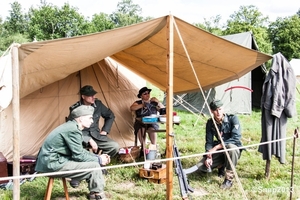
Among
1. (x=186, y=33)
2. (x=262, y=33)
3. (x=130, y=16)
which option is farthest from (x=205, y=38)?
(x=130, y=16)

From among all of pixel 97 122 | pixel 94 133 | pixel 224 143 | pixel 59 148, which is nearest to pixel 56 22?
pixel 97 122

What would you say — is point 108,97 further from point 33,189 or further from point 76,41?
point 76,41

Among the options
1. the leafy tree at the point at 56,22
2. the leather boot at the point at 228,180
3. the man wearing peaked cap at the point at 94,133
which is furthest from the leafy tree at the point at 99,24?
the leather boot at the point at 228,180

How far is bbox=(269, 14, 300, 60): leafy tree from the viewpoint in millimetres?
35094

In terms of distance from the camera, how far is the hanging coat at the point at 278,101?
3896 mm

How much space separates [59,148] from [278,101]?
2.53 m

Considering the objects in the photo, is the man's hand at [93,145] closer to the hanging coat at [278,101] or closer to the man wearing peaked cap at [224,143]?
the man wearing peaked cap at [224,143]

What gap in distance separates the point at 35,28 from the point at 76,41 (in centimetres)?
3915

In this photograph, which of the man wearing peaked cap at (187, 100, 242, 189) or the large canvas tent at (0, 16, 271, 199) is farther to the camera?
the man wearing peaked cap at (187, 100, 242, 189)

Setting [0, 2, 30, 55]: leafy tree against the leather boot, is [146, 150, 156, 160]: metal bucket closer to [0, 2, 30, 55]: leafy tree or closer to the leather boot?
the leather boot

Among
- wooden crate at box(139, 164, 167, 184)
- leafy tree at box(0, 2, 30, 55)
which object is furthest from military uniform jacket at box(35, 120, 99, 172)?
leafy tree at box(0, 2, 30, 55)

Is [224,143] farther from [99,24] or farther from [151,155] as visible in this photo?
[99,24]

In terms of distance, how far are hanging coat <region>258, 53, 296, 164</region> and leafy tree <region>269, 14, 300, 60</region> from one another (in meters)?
33.3

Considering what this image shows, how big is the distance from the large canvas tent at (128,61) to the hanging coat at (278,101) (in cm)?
25
